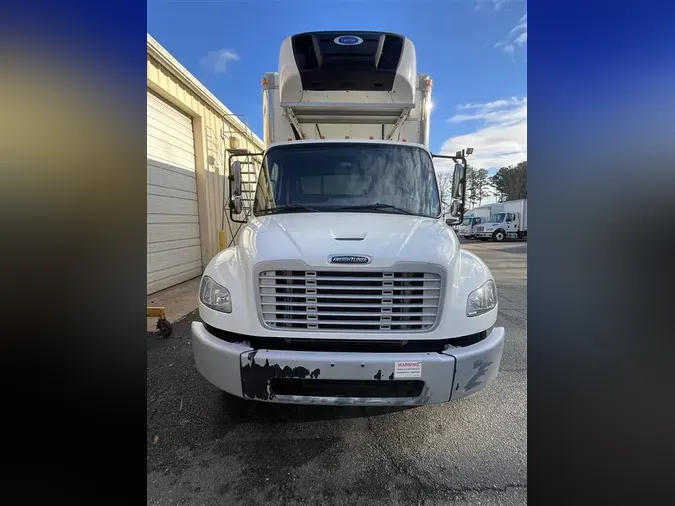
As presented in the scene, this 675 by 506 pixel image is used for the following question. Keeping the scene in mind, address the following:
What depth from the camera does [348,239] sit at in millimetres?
2275

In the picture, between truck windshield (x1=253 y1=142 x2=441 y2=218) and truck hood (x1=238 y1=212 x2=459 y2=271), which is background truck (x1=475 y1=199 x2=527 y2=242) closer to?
truck windshield (x1=253 y1=142 x2=441 y2=218)

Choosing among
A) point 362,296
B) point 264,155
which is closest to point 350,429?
point 362,296

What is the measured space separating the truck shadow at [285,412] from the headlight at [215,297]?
3.49 feet

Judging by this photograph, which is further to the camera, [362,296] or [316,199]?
[316,199]

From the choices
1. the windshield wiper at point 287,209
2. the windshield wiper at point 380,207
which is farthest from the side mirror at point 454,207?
the windshield wiper at point 287,209

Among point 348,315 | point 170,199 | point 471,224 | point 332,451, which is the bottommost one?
point 332,451

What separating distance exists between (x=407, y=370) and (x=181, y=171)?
7.50 m

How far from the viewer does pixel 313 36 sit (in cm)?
349

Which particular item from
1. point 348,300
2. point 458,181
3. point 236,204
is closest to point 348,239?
point 348,300

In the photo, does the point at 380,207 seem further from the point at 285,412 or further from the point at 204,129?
the point at 204,129
